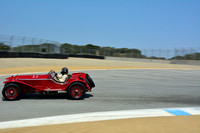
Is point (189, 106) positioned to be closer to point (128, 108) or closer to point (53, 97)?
point (128, 108)

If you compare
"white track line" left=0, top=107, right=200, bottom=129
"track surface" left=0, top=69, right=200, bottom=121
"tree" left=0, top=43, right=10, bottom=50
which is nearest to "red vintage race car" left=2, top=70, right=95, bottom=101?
"track surface" left=0, top=69, right=200, bottom=121

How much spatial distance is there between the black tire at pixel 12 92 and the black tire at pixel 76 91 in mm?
1677

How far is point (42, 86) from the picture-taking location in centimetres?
735

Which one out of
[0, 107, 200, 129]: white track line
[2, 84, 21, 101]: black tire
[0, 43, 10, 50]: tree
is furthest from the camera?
[0, 43, 10, 50]: tree

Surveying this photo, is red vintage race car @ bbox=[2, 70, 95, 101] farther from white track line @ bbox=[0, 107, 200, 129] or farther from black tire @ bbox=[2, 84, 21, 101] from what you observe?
white track line @ bbox=[0, 107, 200, 129]

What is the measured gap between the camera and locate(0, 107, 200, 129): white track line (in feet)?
16.5

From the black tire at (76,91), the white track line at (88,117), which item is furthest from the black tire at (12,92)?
the white track line at (88,117)

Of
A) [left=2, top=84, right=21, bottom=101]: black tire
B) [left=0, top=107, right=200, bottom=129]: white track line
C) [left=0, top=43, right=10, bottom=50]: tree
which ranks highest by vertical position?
[left=0, top=43, right=10, bottom=50]: tree

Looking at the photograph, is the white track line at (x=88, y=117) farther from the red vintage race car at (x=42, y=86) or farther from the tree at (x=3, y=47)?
the tree at (x=3, y=47)

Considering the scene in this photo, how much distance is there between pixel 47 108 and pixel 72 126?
6.27 feet

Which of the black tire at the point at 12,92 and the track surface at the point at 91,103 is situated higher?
the black tire at the point at 12,92

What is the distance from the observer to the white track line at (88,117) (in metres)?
5.02

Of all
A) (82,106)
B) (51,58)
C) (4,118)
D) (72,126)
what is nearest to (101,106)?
(82,106)

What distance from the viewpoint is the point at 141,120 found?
17.3 ft
